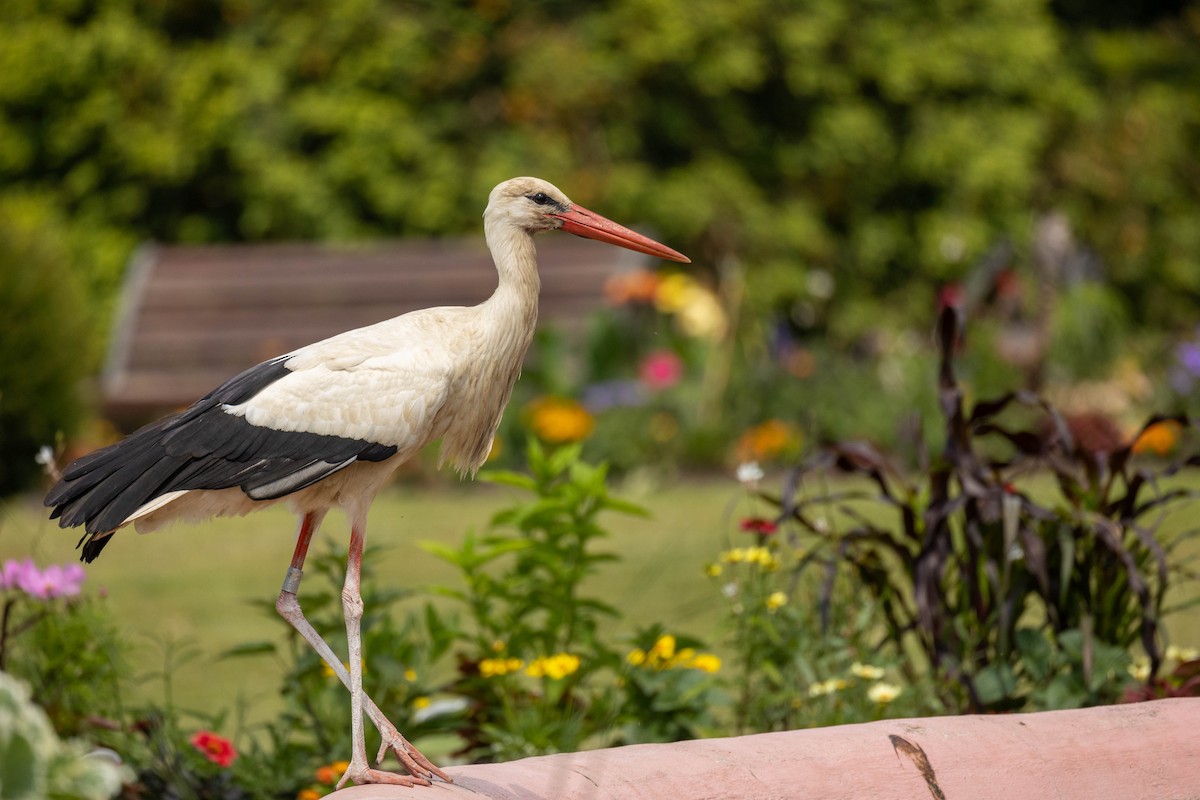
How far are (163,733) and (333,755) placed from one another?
0.41 metres

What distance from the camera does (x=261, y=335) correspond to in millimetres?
10461

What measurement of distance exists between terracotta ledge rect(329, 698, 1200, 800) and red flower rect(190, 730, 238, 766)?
817 millimetres

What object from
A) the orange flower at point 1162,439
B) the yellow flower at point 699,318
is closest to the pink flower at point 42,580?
the orange flower at point 1162,439

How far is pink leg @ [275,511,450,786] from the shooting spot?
2.78m

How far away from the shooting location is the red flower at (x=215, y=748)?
3.29 meters

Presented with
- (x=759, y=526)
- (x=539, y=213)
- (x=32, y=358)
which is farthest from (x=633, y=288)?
(x=539, y=213)

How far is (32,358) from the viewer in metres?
8.70

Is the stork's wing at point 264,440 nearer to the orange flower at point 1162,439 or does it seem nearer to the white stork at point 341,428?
the white stork at point 341,428

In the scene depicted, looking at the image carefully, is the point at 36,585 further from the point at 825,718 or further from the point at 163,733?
the point at 825,718

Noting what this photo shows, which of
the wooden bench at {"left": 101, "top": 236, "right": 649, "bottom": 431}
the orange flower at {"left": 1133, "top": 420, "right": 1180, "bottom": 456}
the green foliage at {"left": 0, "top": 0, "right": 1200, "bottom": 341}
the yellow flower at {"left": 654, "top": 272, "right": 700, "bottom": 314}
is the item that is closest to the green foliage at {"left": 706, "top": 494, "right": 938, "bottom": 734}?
the orange flower at {"left": 1133, "top": 420, "right": 1180, "bottom": 456}

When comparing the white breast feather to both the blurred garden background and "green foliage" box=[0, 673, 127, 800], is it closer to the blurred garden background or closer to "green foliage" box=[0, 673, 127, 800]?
the blurred garden background

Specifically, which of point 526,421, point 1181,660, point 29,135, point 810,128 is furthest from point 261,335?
point 1181,660

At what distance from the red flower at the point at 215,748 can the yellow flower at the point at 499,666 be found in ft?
2.12

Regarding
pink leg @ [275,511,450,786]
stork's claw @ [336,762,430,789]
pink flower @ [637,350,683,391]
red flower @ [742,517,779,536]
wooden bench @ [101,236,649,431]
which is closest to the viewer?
stork's claw @ [336,762,430,789]
